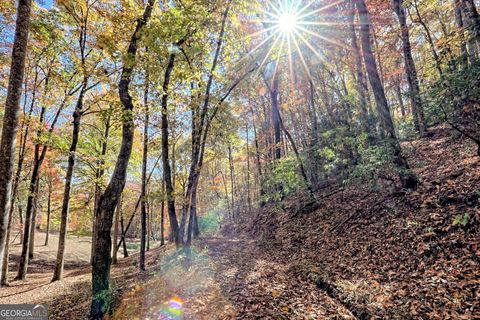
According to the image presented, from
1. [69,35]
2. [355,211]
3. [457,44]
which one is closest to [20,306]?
[69,35]

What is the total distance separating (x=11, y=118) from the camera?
4.19 m

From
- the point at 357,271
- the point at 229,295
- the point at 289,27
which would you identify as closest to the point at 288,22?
the point at 289,27

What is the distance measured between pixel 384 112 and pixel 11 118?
919 cm

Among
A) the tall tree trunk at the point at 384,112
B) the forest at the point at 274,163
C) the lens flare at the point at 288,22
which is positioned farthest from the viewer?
the lens flare at the point at 288,22

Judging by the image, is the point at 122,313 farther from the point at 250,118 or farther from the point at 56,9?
the point at 250,118

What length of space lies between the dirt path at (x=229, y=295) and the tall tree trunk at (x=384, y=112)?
422 centimetres

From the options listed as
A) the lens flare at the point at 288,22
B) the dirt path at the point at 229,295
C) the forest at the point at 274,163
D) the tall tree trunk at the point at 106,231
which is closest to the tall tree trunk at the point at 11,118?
the forest at the point at 274,163

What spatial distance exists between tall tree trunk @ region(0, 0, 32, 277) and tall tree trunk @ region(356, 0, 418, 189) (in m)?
8.81

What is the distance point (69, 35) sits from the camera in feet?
31.8

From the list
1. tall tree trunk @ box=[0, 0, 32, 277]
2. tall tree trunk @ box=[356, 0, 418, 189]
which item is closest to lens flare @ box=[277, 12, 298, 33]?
tall tree trunk @ box=[356, 0, 418, 189]

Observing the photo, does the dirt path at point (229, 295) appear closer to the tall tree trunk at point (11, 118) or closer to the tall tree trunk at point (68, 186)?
Answer: the tall tree trunk at point (11, 118)

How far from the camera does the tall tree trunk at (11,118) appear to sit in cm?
401

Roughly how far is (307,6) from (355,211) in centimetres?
1098

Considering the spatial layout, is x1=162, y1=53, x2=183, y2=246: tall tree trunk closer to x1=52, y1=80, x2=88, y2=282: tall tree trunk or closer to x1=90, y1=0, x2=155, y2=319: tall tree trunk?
x1=90, y1=0, x2=155, y2=319: tall tree trunk
